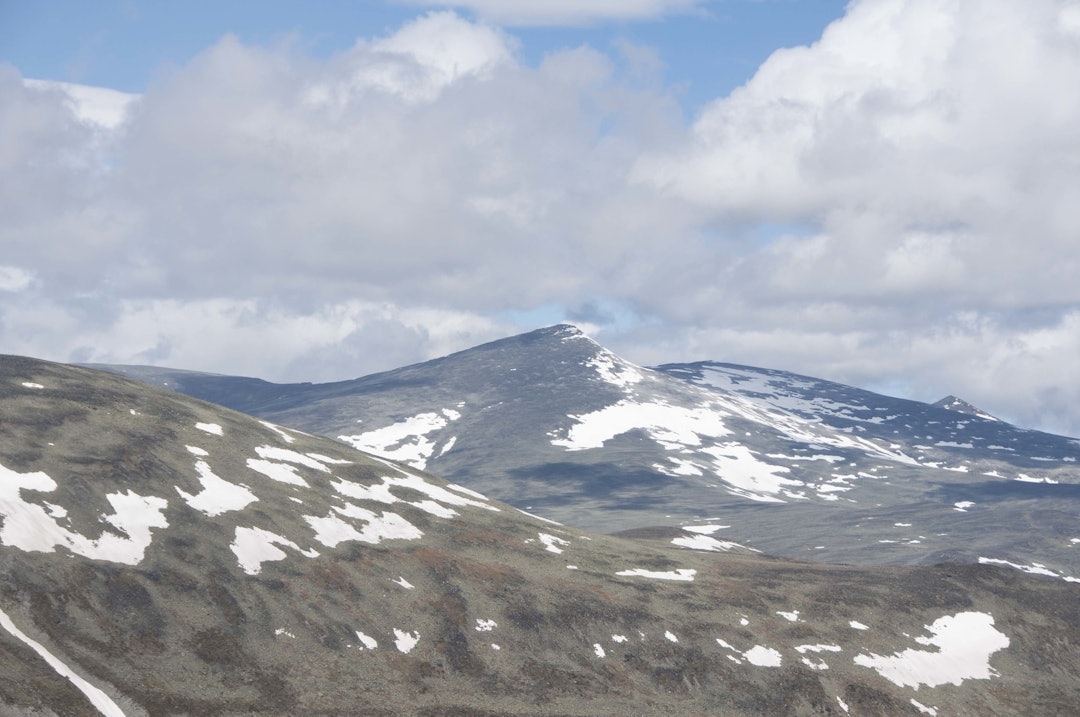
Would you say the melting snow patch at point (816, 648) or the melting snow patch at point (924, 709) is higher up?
the melting snow patch at point (816, 648)

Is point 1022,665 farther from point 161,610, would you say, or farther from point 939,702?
point 161,610

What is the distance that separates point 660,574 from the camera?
111m

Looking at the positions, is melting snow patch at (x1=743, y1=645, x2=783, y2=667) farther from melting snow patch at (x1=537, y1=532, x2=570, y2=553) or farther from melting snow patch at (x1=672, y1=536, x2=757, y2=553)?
melting snow patch at (x1=672, y1=536, x2=757, y2=553)

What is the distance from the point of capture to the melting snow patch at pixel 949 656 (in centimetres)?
9581

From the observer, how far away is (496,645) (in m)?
84.1

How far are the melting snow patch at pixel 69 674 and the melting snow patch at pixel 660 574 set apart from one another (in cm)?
5680

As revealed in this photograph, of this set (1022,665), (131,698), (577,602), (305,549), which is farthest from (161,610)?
(1022,665)

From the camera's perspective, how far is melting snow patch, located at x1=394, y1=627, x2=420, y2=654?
262 ft

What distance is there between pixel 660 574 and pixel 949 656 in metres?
27.2

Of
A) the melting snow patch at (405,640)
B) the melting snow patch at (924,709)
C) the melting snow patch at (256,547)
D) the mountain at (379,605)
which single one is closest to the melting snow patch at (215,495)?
the mountain at (379,605)

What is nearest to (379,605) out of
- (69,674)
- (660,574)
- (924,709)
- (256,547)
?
(256,547)

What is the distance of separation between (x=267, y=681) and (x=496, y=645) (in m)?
20.1

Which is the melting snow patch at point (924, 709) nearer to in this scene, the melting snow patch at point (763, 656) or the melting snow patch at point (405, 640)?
the melting snow patch at point (763, 656)

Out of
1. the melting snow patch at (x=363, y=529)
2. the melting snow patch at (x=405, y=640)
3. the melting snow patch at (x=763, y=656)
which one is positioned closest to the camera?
the melting snow patch at (x=405, y=640)
